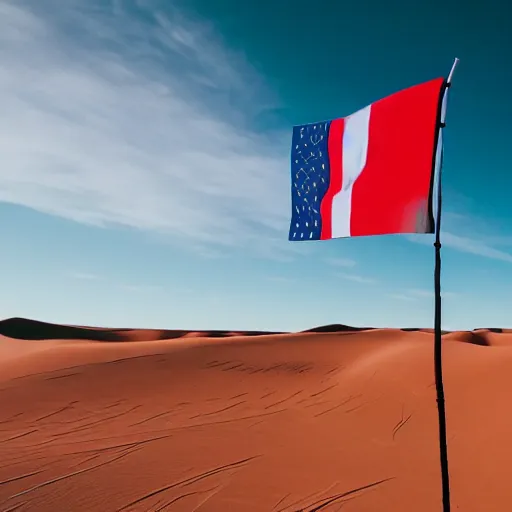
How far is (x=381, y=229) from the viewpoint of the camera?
5.24m

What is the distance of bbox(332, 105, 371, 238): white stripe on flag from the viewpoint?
18.5 feet

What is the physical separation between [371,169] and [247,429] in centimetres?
920

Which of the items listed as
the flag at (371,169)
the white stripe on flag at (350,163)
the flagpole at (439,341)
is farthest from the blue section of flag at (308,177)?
the flagpole at (439,341)

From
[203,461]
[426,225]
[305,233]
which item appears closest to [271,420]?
[203,461]

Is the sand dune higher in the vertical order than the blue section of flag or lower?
lower

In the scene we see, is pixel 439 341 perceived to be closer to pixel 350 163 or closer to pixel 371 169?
pixel 371 169

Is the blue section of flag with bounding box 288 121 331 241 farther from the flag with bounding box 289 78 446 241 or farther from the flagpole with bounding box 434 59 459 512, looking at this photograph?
the flagpole with bounding box 434 59 459 512

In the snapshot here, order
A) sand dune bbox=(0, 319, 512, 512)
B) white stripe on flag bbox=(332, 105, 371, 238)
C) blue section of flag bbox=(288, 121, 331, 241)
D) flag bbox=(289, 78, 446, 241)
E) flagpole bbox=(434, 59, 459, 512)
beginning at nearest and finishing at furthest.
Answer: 1. flagpole bbox=(434, 59, 459, 512)
2. flag bbox=(289, 78, 446, 241)
3. white stripe on flag bbox=(332, 105, 371, 238)
4. blue section of flag bbox=(288, 121, 331, 241)
5. sand dune bbox=(0, 319, 512, 512)

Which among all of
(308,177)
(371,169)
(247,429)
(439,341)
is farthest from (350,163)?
(247,429)

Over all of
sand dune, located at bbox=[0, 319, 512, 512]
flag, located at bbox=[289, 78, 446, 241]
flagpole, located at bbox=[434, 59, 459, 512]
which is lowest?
sand dune, located at bbox=[0, 319, 512, 512]

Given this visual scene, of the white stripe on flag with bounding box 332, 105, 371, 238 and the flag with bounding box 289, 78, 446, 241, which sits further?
the white stripe on flag with bounding box 332, 105, 371, 238

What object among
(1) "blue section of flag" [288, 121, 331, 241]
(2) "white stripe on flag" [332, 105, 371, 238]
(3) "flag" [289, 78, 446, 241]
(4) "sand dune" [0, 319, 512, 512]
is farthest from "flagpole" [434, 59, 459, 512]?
(4) "sand dune" [0, 319, 512, 512]

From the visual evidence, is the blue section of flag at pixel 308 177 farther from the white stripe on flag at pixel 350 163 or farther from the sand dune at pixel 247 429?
the sand dune at pixel 247 429

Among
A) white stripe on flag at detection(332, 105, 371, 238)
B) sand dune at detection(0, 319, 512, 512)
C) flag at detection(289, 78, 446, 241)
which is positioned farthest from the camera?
sand dune at detection(0, 319, 512, 512)
